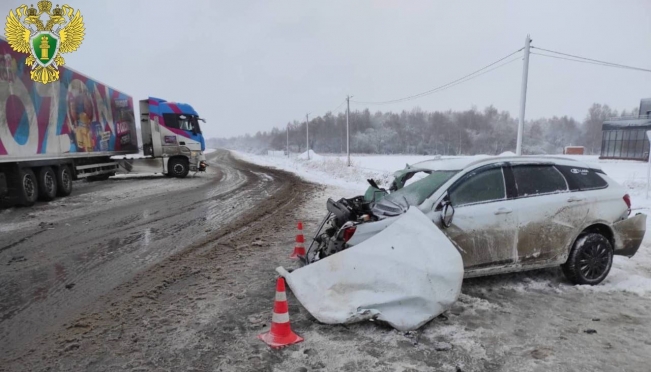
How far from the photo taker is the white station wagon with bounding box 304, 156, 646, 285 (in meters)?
4.21

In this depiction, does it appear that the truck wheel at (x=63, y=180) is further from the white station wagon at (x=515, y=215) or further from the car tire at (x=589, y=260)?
the car tire at (x=589, y=260)

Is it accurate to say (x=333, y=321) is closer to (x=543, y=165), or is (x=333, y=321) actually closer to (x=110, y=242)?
(x=543, y=165)

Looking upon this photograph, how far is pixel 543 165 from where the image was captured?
486 cm

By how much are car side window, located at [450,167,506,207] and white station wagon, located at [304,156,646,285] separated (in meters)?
0.01

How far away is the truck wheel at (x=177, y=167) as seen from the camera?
19391 mm

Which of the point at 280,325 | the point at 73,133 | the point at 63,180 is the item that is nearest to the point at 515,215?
the point at 280,325

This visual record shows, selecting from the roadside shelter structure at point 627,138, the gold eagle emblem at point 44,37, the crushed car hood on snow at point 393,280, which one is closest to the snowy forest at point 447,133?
the roadside shelter structure at point 627,138

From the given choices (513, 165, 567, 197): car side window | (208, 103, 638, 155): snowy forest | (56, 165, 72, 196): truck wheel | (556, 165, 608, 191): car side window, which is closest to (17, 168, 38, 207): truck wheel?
(56, 165, 72, 196): truck wheel

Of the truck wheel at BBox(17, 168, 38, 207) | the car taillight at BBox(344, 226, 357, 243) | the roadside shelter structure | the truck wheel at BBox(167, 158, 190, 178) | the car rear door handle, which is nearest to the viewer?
the car taillight at BBox(344, 226, 357, 243)

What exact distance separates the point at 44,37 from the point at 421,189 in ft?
43.2

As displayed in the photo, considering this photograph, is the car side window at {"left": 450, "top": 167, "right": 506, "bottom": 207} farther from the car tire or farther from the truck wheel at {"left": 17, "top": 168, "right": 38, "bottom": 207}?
the truck wheel at {"left": 17, "top": 168, "right": 38, "bottom": 207}

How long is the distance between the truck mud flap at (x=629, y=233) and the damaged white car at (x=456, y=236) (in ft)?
0.04

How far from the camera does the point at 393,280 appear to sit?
3551 millimetres

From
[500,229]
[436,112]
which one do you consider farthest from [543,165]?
[436,112]
